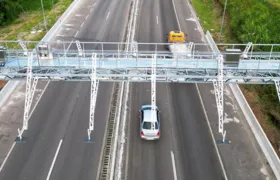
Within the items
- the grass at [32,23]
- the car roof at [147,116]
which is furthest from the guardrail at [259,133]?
the grass at [32,23]

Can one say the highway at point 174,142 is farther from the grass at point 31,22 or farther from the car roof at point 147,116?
the grass at point 31,22

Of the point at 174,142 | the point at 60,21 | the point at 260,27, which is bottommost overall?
the point at 174,142

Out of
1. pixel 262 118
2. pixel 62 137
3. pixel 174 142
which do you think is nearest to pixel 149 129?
pixel 174 142

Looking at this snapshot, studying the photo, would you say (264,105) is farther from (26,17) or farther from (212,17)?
(26,17)

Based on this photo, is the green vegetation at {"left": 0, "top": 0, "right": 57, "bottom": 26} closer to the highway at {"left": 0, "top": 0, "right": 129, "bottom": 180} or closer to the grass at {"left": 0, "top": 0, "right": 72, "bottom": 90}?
the grass at {"left": 0, "top": 0, "right": 72, "bottom": 90}

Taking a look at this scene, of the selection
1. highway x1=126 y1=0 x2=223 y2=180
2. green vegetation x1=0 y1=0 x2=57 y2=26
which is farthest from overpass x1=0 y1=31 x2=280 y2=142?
green vegetation x1=0 y1=0 x2=57 y2=26

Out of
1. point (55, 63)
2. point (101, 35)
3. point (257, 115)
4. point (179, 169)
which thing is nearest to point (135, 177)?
point (179, 169)

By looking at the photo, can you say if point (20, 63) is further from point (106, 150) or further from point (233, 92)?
point (233, 92)
